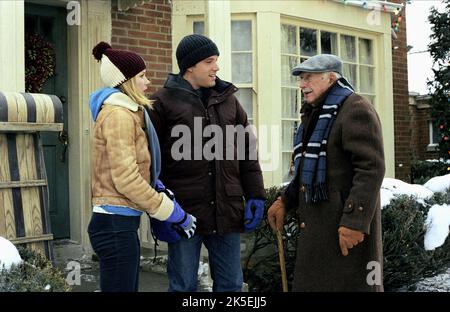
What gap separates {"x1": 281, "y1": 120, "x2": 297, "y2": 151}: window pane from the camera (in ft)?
23.5

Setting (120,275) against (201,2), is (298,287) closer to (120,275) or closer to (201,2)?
(120,275)

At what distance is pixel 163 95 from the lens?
11.4ft

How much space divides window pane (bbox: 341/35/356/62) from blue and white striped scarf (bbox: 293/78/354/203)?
4746 mm

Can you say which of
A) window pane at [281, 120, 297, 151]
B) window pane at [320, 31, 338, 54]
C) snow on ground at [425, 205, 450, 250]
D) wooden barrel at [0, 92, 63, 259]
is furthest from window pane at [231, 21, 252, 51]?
wooden barrel at [0, 92, 63, 259]

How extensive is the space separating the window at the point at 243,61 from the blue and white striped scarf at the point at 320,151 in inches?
142

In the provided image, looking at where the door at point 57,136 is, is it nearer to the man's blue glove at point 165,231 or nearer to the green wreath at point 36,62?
the green wreath at point 36,62

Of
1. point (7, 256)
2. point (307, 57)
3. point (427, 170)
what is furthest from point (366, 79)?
point (7, 256)

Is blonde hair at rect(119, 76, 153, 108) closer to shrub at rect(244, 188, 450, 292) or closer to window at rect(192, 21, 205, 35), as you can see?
shrub at rect(244, 188, 450, 292)

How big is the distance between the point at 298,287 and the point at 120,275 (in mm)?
1021

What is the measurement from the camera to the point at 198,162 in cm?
340

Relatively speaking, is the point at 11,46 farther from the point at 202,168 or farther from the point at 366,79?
the point at 366,79

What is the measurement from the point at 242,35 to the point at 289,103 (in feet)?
3.29

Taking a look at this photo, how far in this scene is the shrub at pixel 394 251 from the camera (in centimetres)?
506

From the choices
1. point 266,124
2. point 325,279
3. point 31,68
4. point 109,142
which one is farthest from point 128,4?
point 325,279
